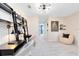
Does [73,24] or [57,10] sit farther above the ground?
[57,10]

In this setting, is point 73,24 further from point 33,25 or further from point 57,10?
point 33,25

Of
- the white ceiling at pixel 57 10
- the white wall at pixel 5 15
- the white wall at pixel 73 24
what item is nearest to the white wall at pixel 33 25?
the white ceiling at pixel 57 10

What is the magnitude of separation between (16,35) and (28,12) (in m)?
0.64

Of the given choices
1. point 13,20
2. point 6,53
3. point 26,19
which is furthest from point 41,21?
point 6,53

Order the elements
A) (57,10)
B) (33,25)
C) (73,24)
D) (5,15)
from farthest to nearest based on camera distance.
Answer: (73,24) → (57,10) → (33,25) → (5,15)

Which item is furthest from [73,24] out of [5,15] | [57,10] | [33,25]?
[5,15]

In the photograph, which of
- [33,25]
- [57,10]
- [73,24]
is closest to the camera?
[33,25]

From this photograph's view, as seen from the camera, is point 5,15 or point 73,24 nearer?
point 5,15

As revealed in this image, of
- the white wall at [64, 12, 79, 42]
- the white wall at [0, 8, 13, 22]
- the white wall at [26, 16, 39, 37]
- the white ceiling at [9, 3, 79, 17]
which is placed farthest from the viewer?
the white wall at [64, 12, 79, 42]

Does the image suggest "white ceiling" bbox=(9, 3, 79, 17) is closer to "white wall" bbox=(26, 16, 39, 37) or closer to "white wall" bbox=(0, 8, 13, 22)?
"white wall" bbox=(26, 16, 39, 37)

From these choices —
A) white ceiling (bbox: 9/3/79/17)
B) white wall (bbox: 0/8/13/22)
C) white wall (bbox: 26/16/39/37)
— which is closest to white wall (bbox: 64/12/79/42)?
white ceiling (bbox: 9/3/79/17)

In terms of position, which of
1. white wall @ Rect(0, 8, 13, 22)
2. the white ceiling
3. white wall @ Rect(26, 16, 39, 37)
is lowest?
white wall @ Rect(26, 16, 39, 37)

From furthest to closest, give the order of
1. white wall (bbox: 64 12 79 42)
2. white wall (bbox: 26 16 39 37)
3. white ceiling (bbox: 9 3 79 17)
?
white wall (bbox: 64 12 79 42) → white wall (bbox: 26 16 39 37) → white ceiling (bbox: 9 3 79 17)

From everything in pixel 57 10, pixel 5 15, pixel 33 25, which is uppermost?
pixel 57 10
